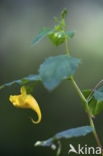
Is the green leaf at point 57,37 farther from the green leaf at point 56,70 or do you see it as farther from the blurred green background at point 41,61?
the blurred green background at point 41,61

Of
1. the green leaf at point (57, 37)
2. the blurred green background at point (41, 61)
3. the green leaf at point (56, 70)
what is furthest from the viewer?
the blurred green background at point (41, 61)

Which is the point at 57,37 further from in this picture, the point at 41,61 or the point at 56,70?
the point at 41,61

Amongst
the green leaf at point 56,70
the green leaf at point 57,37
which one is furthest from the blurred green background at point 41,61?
the green leaf at point 56,70

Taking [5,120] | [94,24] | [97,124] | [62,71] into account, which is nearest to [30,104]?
[62,71]

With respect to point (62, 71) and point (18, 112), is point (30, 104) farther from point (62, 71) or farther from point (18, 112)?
point (18, 112)

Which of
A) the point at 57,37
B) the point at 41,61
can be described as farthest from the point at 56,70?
the point at 41,61

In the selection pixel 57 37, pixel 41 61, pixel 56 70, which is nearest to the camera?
pixel 56 70

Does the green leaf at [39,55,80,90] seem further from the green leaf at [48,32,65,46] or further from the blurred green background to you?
the blurred green background
